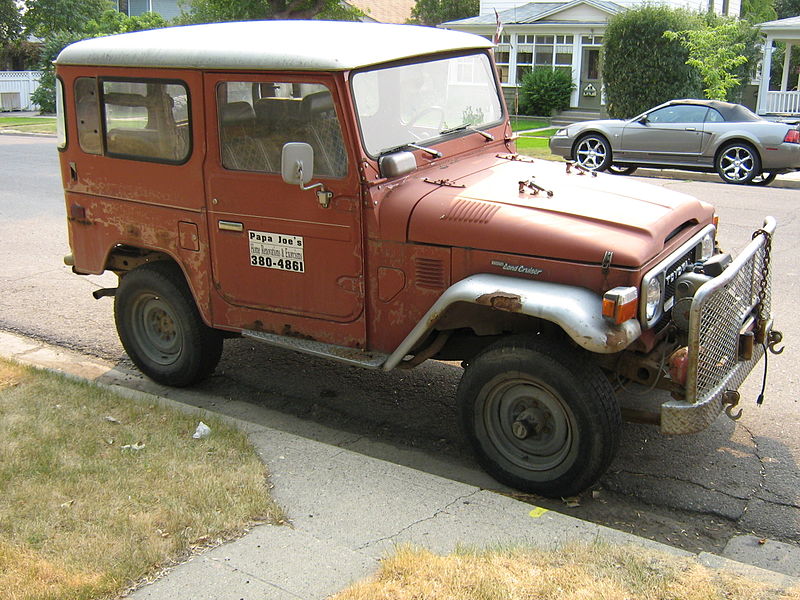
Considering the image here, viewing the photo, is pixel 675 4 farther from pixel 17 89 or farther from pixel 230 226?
pixel 230 226

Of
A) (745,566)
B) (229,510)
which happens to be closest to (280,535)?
(229,510)

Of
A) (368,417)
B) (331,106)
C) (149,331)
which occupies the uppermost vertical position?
(331,106)

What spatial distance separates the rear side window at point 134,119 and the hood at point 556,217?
1670 millimetres

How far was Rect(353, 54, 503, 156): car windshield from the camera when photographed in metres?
5.00

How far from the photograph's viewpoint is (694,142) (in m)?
15.5

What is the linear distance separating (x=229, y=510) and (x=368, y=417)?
171cm

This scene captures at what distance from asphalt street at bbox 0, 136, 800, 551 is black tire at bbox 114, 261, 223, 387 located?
0.27 meters

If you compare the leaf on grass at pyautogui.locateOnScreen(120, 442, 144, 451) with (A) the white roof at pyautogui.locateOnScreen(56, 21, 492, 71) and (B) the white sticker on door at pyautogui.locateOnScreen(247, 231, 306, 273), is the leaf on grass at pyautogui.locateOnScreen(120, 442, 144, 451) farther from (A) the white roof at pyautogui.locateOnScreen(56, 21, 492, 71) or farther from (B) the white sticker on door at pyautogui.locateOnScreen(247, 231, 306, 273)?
(A) the white roof at pyautogui.locateOnScreen(56, 21, 492, 71)

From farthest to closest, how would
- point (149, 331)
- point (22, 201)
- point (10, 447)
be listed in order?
point (22, 201) → point (149, 331) → point (10, 447)

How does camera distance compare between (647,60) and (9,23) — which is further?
(9,23)

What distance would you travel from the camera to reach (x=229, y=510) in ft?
13.5

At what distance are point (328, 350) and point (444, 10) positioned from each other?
38373 mm

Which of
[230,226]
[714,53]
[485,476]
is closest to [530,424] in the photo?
[485,476]

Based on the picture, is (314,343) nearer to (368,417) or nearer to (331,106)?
(368,417)
